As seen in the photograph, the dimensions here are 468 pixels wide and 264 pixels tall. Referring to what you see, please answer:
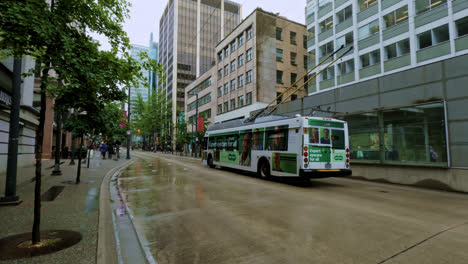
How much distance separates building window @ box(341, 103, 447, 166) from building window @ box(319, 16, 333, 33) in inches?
882

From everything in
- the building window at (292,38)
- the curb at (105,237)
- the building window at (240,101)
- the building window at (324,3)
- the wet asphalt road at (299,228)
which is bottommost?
the wet asphalt road at (299,228)

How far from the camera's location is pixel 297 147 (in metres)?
10.5

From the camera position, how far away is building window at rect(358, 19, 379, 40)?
27.9 metres

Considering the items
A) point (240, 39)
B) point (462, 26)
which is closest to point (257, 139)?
point (462, 26)

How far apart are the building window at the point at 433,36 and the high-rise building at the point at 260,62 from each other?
1468cm

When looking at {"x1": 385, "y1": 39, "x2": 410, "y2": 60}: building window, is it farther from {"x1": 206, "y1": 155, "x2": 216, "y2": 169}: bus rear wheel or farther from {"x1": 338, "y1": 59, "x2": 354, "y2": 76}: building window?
{"x1": 206, "y1": 155, "x2": 216, "y2": 169}: bus rear wheel

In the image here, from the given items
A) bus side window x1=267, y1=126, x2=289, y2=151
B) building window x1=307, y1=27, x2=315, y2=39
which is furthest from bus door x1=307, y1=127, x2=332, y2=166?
building window x1=307, y1=27, x2=315, y2=39

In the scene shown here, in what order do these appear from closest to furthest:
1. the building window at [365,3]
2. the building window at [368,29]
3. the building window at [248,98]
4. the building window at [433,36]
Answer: the building window at [433,36] → the building window at [368,29] → the building window at [365,3] → the building window at [248,98]

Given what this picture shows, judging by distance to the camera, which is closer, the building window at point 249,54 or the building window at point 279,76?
the building window at point 279,76

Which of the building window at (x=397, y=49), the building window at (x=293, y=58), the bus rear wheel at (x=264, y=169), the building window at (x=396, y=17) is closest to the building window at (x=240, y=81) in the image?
the building window at (x=293, y=58)

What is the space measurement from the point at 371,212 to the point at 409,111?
8659 mm

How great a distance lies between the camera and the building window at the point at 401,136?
11.4m

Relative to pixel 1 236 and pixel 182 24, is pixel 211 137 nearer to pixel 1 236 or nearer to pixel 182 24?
pixel 1 236

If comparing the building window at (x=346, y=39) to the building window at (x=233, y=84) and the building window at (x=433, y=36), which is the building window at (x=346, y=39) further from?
the building window at (x=233, y=84)
